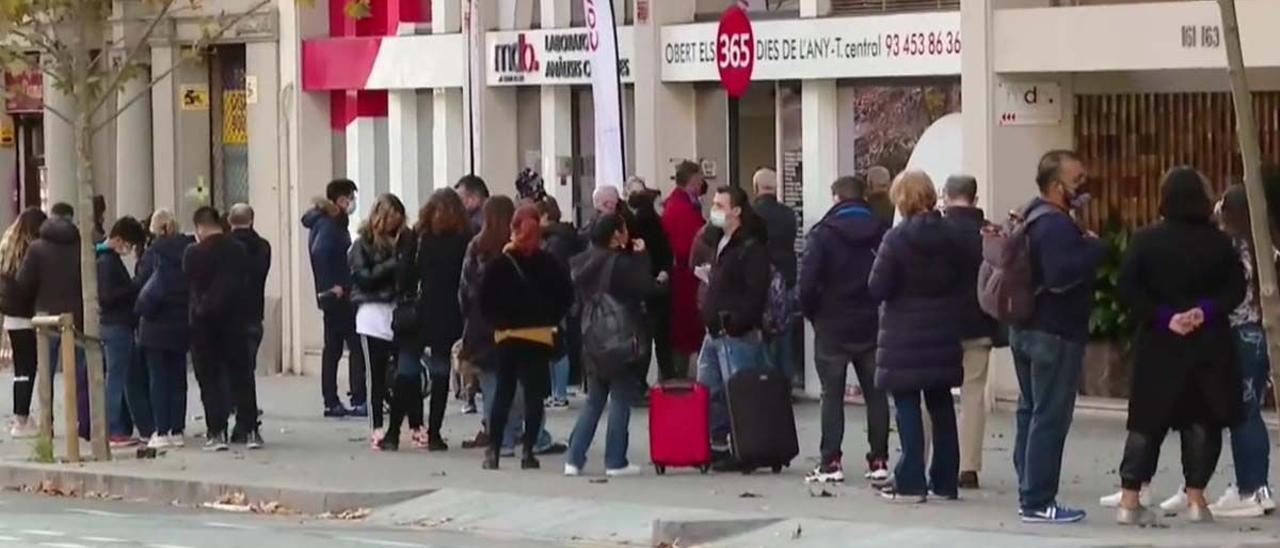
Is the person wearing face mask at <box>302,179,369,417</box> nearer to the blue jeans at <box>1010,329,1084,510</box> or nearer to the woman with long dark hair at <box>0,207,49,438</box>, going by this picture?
the woman with long dark hair at <box>0,207,49,438</box>

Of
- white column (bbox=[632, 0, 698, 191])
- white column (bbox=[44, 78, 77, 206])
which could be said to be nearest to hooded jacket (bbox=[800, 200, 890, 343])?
white column (bbox=[632, 0, 698, 191])

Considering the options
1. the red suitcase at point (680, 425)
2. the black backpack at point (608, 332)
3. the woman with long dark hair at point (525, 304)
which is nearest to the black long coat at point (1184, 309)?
the red suitcase at point (680, 425)

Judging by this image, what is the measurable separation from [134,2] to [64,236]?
28.8ft

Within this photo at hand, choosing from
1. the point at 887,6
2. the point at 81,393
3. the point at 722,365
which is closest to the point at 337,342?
the point at 81,393

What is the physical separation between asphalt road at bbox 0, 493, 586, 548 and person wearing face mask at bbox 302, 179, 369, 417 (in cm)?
440

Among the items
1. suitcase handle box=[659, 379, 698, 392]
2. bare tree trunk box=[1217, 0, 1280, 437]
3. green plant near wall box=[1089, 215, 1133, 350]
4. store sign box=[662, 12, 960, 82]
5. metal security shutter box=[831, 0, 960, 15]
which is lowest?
suitcase handle box=[659, 379, 698, 392]

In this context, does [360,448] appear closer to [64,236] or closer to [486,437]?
[486,437]

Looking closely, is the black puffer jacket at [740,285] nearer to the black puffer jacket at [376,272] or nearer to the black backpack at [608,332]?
the black backpack at [608,332]

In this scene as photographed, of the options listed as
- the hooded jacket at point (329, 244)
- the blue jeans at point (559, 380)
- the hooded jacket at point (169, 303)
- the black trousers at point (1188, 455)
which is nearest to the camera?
the black trousers at point (1188, 455)

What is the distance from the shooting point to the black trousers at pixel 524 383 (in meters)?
16.9

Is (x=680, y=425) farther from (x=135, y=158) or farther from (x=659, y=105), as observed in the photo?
(x=135, y=158)

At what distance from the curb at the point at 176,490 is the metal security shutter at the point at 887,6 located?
6.21 metres

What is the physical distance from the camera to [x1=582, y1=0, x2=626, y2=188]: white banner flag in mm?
21547

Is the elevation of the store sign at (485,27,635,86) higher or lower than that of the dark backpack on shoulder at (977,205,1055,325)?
higher
